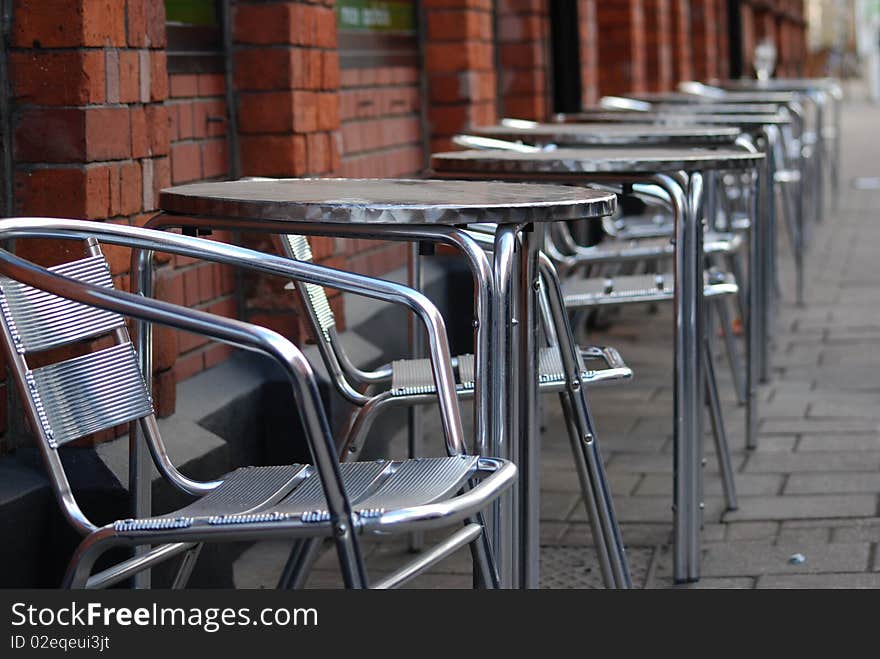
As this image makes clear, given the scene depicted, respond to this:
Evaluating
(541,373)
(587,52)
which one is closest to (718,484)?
(541,373)

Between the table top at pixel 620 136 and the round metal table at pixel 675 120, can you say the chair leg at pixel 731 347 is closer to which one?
the table top at pixel 620 136

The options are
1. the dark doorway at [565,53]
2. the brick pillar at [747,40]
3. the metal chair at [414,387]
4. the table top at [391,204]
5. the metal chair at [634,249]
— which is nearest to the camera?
the table top at [391,204]

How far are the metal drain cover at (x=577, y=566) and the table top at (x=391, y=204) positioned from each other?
1041mm

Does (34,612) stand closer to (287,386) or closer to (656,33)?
(287,386)

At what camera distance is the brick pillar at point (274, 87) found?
3.88 metres

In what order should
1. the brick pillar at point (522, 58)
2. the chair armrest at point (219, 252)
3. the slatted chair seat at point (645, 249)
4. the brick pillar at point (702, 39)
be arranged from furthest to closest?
the brick pillar at point (702, 39) < the brick pillar at point (522, 58) < the slatted chair seat at point (645, 249) < the chair armrest at point (219, 252)

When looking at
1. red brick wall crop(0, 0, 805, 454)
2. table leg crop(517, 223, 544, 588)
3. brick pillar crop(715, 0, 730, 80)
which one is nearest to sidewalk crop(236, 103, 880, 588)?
table leg crop(517, 223, 544, 588)

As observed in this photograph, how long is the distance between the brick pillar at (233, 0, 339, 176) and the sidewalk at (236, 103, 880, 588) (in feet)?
3.31

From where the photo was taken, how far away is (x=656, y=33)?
1101cm

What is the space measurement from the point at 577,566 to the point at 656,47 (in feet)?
26.8

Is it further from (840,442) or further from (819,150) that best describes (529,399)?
(819,150)

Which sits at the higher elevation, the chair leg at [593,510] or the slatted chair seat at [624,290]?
the slatted chair seat at [624,290]

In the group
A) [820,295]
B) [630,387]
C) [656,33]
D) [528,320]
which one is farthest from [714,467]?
[656,33]

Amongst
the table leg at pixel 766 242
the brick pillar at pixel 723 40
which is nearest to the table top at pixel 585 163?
the table leg at pixel 766 242
